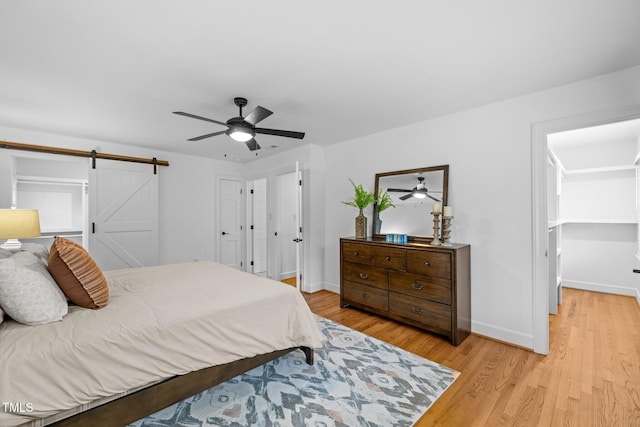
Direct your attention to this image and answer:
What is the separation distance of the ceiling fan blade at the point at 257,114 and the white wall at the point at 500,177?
2.04 meters

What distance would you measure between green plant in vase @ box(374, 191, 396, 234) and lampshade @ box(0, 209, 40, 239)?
3.92m

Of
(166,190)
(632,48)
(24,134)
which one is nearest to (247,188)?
(166,190)

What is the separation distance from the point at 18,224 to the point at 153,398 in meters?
2.58

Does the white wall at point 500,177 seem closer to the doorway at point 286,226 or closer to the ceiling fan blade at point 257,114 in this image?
the ceiling fan blade at point 257,114

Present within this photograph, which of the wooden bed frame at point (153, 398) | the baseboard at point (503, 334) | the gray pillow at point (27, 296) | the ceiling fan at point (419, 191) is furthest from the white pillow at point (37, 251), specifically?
the baseboard at point (503, 334)

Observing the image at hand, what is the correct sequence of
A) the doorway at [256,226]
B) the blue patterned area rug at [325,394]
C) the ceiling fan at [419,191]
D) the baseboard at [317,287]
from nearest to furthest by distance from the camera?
the blue patterned area rug at [325,394] → the ceiling fan at [419,191] → the baseboard at [317,287] → the doorway at [256,226]

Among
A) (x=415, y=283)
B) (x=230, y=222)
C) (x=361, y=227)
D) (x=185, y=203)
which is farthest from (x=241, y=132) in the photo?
(x=230, y=222)

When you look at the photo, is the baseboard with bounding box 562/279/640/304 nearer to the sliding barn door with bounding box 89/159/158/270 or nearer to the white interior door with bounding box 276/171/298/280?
the white interior door with bounding box 276/171/298/280

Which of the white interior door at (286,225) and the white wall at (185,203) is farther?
the white interior door at (286,225)

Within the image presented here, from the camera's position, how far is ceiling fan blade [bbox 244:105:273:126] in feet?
7.55

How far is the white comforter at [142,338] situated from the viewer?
4.06 ft

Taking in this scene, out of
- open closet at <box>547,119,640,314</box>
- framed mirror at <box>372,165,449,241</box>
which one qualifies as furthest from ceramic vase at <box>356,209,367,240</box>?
open closet at <box>547,119,640,314</box>

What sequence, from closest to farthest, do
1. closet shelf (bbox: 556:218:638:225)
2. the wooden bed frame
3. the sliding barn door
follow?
1. the wooden bed frame
2. closet shelf (bbox: 556:218:638:225)
3. the sliding barn door

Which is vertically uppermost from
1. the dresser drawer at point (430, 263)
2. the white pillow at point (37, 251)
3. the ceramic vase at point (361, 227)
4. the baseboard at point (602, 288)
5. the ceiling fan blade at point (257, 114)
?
the ceiling fan blade at point (257, 114)
